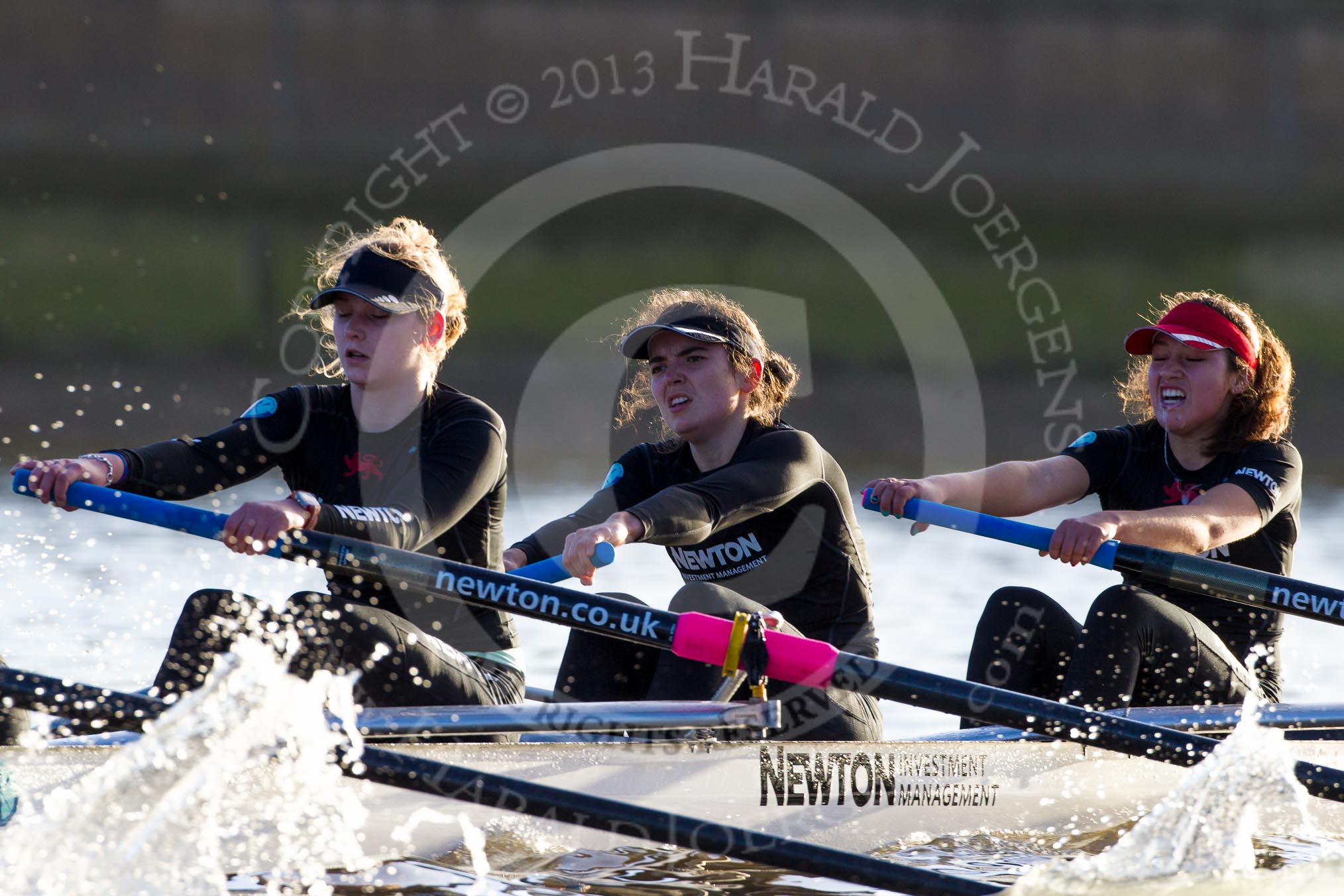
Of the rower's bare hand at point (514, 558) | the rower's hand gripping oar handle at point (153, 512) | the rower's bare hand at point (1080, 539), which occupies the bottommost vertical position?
the rower's hand gripping oar handle at point (153, 512)

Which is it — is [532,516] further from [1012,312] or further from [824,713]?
[1012,312]

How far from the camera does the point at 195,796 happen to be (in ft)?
8.45

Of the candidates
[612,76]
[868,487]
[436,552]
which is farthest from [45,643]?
[612,76]

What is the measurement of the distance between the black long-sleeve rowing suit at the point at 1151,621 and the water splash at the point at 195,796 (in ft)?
Result: 5.07

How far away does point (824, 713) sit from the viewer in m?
3.27

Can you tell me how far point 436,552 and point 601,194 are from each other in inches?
421

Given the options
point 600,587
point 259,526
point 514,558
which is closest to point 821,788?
point 514,558

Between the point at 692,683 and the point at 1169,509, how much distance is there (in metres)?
1.11

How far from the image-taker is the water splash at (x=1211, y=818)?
2873mm

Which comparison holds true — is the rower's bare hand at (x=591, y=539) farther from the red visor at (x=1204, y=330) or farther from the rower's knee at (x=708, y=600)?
the red visor at (x=1204, y=330)

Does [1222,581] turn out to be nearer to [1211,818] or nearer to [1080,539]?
[1080,539]

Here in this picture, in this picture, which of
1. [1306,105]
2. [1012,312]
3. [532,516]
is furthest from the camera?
[1306,105]

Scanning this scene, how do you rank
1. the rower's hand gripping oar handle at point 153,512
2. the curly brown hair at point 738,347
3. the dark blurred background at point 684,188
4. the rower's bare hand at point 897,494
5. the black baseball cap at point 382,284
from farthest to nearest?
the dark blurred background at point 684,188 < the rower's bare hand at point 897,494 < the curly brown hair at point 738,347 < the black baseball cap at point 382,284 < the rower's hand gripping oar handle at point 153,512

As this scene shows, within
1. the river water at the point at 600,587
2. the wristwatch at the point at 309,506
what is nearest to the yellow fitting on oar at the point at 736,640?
the river water at the point at 600,587
